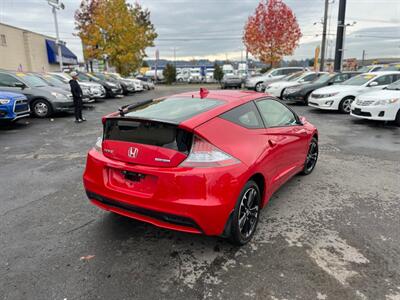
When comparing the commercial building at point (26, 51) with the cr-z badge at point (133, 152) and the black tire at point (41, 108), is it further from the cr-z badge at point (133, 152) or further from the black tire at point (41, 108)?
the cr-z badge at point (133, 152)

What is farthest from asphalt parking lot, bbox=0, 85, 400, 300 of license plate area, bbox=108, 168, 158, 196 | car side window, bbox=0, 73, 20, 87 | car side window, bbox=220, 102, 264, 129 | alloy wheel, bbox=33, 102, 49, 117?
car side window, bbox=0, 73, 20, 87

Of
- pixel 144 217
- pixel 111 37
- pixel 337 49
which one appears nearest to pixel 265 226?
pixel 144 217

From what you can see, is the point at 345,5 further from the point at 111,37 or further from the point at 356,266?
the point at 356,266

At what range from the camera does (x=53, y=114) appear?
1211cm

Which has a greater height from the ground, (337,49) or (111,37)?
(111,37)

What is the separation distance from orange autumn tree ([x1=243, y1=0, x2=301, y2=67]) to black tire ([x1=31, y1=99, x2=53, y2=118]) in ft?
83.6

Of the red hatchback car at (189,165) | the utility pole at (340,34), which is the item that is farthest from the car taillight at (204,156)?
the utility pole at (340,34)

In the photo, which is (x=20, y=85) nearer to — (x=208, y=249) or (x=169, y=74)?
(x=208, y=249)

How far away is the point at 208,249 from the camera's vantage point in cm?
304

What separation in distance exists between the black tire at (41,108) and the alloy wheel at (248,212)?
10.4 metres

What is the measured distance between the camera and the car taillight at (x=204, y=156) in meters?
2.66

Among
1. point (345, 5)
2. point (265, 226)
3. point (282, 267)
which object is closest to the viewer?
point (282, 267)

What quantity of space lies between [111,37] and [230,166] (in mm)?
31484

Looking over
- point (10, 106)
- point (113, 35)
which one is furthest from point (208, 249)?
point (113, 35)
